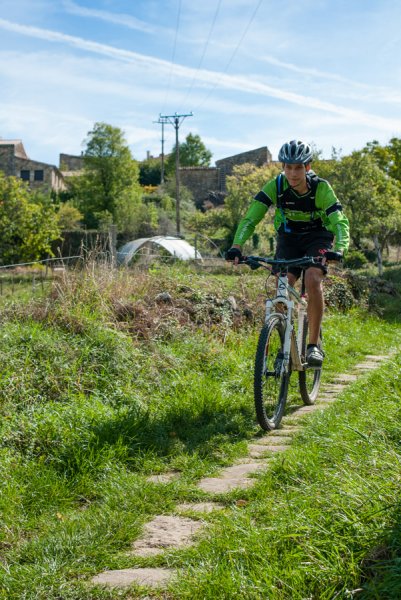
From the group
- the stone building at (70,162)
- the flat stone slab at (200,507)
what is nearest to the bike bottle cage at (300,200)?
the flat stone slab at (200,507)

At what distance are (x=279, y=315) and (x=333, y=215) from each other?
3.11 feet

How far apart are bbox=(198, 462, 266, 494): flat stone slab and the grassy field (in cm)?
10

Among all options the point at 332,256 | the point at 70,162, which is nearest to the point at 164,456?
the point at 332,256

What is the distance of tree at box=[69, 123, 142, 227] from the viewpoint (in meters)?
64.4

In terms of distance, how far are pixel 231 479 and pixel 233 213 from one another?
43.2 metres

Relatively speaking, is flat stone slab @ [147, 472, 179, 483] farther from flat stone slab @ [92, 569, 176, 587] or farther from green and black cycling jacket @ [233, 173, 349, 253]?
green and black cycling jacket @ [233, 173, 349, 253]

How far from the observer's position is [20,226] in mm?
36875

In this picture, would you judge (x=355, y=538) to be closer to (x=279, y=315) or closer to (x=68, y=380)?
(x=279, y=315)

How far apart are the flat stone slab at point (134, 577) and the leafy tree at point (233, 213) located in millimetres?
40385

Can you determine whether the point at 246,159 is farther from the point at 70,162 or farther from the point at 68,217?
the point at 70,162

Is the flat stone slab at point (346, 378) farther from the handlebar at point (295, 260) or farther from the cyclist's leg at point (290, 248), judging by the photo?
the handlebar at point (295, 260)

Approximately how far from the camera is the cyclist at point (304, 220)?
562cm

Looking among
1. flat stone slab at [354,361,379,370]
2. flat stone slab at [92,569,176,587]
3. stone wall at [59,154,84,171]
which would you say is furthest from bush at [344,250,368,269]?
stone wall at [59,154,84,171]

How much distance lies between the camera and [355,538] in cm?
273
